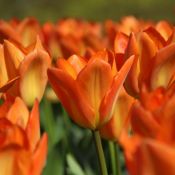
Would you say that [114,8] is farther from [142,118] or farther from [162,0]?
[142,118]

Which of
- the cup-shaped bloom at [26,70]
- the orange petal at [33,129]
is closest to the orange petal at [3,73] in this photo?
the cup-shaped bloom at [26,70]

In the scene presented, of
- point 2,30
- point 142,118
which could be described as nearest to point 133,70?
point 142,118

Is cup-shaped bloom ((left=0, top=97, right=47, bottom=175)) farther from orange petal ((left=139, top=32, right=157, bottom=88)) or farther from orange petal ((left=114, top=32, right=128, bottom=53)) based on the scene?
orange petal ((left=114, top=32, right=128, bottom=53))

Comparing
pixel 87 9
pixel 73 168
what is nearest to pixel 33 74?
pixel 73 168

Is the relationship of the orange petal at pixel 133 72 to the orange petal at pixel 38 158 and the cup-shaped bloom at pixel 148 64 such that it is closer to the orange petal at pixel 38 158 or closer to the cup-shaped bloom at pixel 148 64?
the cup-shaped bloom at pixel 148 64

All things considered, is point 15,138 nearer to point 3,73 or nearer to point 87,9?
point 3,73

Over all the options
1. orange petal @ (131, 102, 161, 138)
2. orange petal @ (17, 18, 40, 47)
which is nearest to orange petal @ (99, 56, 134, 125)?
orange petal @ (131, 102, 161, 138)
